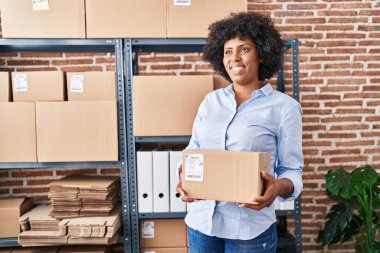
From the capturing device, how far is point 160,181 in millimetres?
1582

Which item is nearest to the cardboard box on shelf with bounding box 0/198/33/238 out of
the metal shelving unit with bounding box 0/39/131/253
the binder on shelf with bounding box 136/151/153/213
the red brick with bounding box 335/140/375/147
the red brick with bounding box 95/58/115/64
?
the metal shelving unit with bounding box 0/39/131/253

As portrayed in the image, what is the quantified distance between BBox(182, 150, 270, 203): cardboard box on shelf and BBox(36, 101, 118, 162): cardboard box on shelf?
0.68 m

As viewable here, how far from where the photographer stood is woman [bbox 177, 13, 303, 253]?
40.0 inches

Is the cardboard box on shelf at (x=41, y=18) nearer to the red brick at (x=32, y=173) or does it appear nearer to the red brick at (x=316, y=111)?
the red brick at (x=32, y=173)

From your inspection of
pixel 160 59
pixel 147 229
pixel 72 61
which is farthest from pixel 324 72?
pixel 72 61

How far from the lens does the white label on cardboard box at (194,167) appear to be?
39.1 inches

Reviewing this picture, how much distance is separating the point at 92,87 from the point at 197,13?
694 millimetres

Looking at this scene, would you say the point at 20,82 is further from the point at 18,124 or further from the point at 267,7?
the point at 267,7

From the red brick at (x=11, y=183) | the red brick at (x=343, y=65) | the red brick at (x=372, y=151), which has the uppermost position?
the red brick at (x=343, y=65)

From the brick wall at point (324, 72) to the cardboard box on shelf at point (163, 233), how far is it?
25.2 inches

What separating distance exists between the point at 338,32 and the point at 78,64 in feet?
6.17

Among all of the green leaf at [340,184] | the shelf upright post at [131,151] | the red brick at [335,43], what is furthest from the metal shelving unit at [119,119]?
the red brick at [335,43]

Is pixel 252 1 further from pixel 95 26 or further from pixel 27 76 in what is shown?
pixel 27 76

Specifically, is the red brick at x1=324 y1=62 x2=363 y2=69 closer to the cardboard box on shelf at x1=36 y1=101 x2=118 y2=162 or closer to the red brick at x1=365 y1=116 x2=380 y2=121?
the red brick at x1=365 y1=116 x2=380 y2=121
